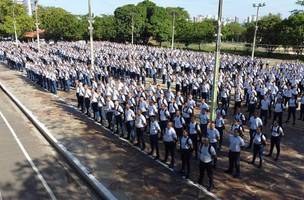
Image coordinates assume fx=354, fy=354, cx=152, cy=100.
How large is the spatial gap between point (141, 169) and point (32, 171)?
3647 millimetres

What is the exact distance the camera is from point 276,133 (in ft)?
40.6

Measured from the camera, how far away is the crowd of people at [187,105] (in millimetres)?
11750

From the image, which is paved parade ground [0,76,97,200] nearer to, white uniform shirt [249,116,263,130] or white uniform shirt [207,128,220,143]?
white uniform shirt [207,128,220,143]

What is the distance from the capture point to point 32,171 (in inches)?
466

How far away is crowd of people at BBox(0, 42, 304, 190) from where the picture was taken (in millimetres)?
11750

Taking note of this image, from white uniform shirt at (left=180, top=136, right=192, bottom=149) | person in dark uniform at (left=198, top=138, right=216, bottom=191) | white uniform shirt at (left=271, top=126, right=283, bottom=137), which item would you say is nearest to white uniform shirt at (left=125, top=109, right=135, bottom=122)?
white uniform shirt at (left=180, top=136, right=192, bottom=149)

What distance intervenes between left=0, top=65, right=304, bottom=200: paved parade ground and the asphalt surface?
35mm

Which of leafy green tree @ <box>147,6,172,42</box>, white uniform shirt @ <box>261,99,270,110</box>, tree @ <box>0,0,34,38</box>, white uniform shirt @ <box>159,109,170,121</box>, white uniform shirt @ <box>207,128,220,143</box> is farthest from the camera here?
leafy green tree @ <box>147,6,172,42</box>

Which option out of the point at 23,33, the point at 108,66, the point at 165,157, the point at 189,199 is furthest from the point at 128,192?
the point at 23,33

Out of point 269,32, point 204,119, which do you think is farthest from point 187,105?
point 269,32

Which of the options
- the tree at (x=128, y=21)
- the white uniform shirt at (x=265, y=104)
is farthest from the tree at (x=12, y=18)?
the white uniform shirt at (x=265, y=104)

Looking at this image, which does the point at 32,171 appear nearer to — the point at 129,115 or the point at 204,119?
the point at 129,115

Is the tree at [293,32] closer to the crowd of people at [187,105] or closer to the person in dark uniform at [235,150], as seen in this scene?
the crowd of people at [187,105]

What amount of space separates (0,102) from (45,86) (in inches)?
157
